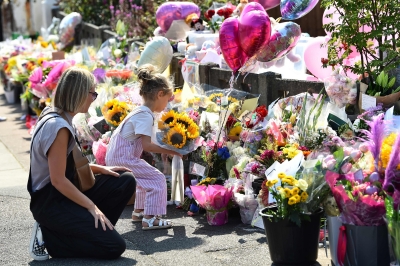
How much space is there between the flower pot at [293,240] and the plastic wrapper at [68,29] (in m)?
10.1

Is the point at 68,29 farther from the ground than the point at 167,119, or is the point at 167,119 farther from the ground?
the point at 68,29

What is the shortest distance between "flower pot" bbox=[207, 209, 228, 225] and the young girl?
1.04ft

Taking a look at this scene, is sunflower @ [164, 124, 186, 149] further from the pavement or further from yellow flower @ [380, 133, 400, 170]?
yellow flower @ [380, 133, 400, 170]

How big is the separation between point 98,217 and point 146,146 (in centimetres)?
98

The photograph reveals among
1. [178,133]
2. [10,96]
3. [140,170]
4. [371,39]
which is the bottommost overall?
[10,96]

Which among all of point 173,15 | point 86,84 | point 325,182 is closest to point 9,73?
point 173,15

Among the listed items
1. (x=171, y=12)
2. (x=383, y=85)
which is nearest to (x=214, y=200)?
(x=383, y=85)

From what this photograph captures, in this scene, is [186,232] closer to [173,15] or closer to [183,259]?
[183,259]

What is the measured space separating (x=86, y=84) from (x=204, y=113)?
1721mm

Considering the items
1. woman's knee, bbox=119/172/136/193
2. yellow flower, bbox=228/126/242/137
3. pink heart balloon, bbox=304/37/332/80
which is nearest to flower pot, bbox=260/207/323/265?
woman's knee, bbox=119/172/136/193

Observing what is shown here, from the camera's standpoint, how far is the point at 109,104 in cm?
677

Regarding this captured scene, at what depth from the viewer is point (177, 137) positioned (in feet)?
19.1

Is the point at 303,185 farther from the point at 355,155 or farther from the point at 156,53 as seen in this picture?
the point at 156,53

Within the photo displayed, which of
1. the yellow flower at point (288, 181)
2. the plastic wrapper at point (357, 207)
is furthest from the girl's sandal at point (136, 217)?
the plastic wrapper at point (357, 207)
